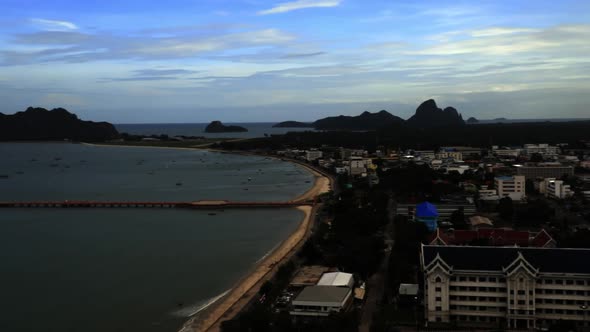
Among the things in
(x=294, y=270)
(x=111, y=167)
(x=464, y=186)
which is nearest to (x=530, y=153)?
(x=464, y=186)

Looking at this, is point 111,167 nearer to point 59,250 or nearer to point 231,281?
point 59,250

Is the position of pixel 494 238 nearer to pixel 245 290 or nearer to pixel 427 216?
pixel 427 216

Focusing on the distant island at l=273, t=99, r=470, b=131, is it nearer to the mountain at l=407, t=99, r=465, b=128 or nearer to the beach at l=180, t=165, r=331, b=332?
the mountain at l=407, t=99, r=465, b=128

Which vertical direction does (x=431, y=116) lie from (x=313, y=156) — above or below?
above

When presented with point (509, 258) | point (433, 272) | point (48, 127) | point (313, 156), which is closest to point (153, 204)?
point (433, 272)

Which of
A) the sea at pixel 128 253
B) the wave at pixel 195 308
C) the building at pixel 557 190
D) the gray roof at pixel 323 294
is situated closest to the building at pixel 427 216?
the sea at pixel 128 253
